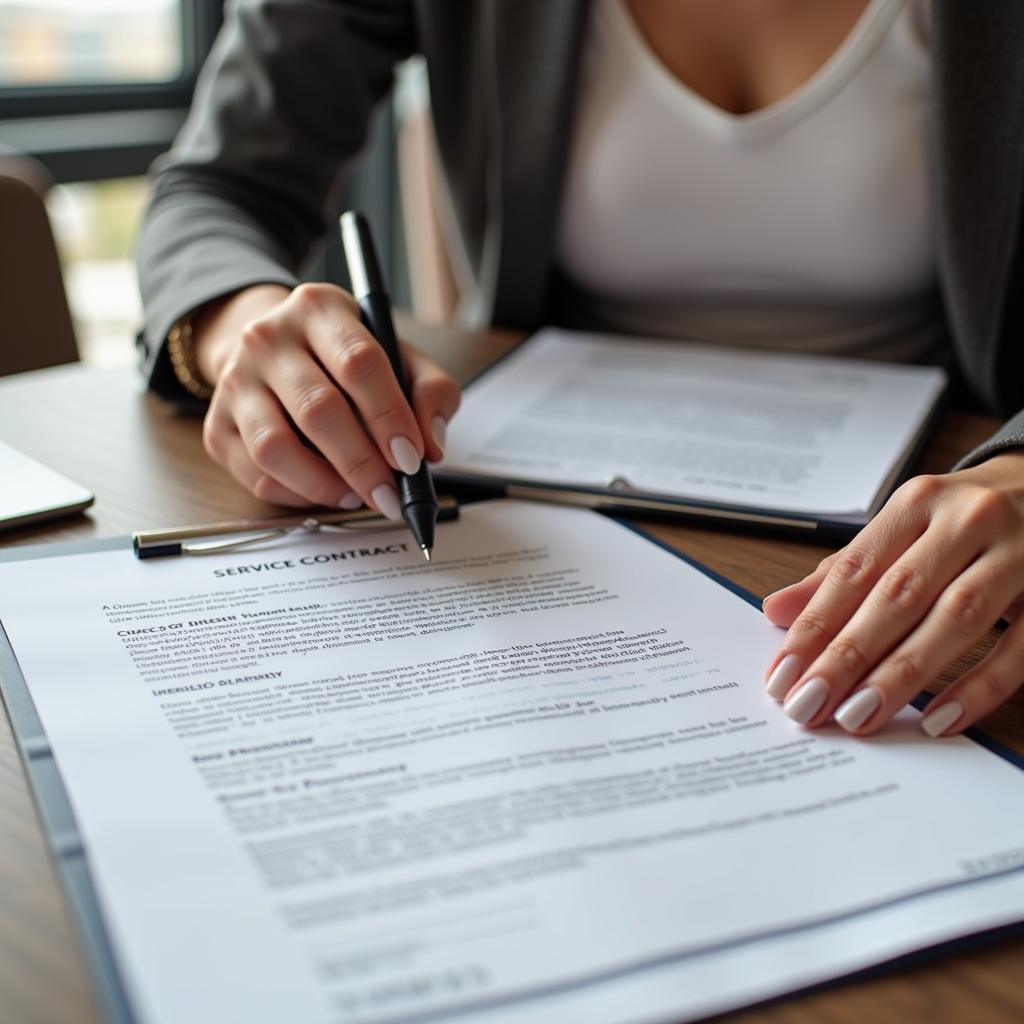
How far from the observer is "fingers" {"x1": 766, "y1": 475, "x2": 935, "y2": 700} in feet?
1.48

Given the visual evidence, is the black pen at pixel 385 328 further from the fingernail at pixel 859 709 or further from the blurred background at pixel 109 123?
the blurred background at pixel 109 123

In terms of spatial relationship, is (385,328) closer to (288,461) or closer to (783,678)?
(288,461)

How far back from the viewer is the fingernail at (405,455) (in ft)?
1.95

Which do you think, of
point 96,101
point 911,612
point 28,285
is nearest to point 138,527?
point 911,612

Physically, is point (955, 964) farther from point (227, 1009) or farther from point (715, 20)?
point (715, 20)

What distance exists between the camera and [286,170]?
99cm

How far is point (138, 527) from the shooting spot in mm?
616

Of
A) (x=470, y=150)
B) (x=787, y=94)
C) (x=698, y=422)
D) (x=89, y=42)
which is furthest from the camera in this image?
(x=89, y=42)

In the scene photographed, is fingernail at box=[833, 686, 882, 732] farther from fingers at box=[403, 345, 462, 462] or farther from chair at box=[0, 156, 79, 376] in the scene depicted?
chair at box=[0, 156, 79, 376]

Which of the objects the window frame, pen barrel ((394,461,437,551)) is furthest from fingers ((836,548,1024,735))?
the window frame

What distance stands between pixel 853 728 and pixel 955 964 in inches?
4.4

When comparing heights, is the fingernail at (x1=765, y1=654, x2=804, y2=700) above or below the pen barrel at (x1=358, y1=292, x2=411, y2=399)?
below

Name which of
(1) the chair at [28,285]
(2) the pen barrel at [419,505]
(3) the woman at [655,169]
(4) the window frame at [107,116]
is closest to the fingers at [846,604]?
(2) the pen barrel at [419,505]

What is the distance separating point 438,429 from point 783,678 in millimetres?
257
